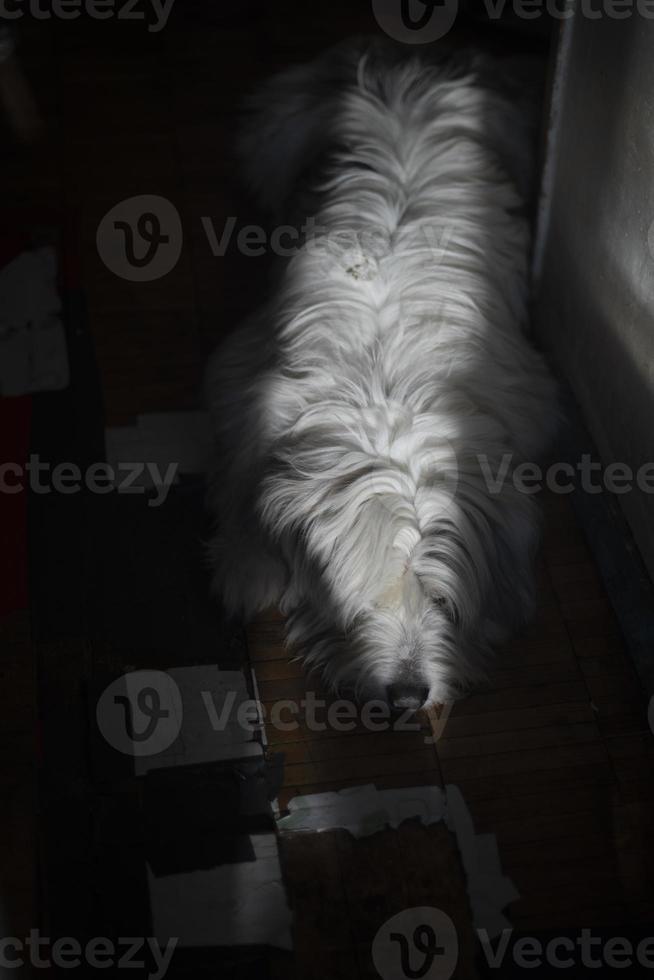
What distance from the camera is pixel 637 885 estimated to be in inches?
80.7

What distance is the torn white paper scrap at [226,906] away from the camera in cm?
198

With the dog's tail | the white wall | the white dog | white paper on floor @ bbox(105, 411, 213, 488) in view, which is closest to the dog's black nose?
the white dog

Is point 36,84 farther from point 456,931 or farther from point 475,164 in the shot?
point 456,931

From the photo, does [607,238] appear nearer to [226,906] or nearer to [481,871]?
[481,871]

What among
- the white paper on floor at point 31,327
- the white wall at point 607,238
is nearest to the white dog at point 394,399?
the white wall at point 607,238

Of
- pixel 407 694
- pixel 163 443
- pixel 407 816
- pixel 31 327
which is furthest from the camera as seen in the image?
pixel 31 327

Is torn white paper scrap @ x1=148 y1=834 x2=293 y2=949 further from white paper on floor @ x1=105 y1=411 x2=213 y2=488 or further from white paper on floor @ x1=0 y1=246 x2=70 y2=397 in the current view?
white paper on floor @ x1=0 y1=246 x2=70 y2=397

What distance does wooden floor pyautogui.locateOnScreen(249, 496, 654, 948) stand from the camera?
2059 mm

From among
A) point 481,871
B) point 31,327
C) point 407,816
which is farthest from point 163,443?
point 481,871

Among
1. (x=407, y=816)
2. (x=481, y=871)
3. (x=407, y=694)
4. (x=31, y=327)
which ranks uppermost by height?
(x=31, y=327)

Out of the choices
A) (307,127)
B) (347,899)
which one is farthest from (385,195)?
(347,899)

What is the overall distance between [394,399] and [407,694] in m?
0.57

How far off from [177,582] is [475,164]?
4.21ft

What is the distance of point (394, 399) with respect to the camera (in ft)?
6.86
